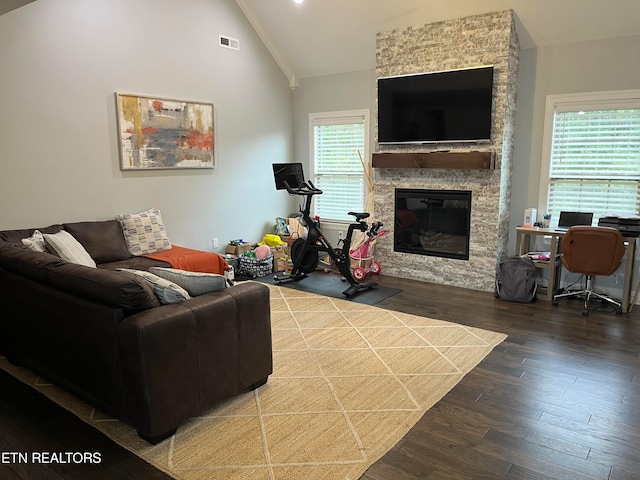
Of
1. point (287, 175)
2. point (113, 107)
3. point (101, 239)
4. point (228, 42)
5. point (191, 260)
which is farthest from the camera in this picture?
point (228, 42)

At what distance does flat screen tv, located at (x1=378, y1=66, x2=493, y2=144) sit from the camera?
16.8 ft

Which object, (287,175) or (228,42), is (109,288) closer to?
(287,175)

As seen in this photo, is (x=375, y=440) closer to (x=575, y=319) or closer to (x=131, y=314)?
(x=131, y=314)

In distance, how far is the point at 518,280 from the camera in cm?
499

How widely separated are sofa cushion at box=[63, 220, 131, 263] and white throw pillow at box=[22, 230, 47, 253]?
1.55 feet

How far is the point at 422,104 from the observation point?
554 cm

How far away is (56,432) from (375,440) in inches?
69.4

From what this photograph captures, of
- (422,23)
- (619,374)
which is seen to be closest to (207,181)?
(422,23)

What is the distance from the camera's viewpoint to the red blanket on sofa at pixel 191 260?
4730 mm

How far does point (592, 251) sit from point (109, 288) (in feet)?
13.6

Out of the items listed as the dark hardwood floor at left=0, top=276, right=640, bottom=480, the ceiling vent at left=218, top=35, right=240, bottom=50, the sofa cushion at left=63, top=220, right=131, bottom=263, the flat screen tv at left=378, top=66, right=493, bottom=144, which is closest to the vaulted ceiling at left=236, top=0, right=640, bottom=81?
the ceiling vent at left=218, top=35, right=240, bottom=50

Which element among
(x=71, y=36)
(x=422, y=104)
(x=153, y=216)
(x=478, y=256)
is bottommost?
(x=478, y=256)

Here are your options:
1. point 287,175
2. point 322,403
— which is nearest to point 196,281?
point 322,403

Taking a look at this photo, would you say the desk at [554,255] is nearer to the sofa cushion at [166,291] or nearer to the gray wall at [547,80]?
the gray wall at [547,80]
